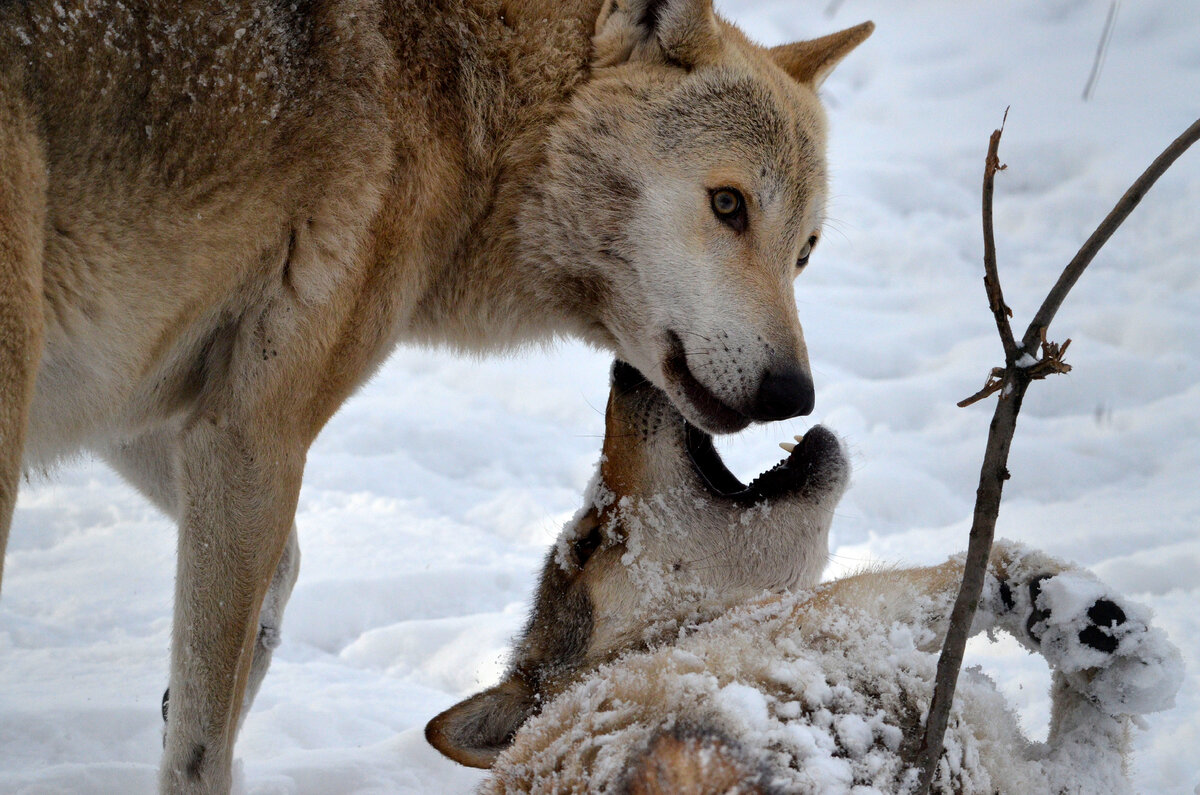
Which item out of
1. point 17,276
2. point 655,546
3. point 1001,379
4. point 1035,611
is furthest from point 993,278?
point 17,276

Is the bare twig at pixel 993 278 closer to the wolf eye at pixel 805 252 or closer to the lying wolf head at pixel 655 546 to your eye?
the lying wolf head at pixel 655 546

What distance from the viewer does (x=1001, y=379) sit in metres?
1.65

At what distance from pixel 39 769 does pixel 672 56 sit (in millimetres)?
2876

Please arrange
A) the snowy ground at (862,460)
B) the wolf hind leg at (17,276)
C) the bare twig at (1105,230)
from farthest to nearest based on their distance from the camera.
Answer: the snowy ground at (862,460) < the wolf hind leg at (17,276) < the bare twig at (1105,230)

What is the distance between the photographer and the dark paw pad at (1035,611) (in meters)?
2.21

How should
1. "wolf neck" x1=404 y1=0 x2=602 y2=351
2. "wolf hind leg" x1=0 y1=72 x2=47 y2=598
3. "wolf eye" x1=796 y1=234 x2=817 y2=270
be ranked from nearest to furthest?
"wolf hind leg" x1=0 y1=72 x2=47 y2=598, "wolf neck" x1=404 y1=0 x2=602 y2=351, "wolf eye" x1=796 y1=234 x2=817 y2=270

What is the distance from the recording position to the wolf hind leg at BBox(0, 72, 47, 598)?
6.11ft

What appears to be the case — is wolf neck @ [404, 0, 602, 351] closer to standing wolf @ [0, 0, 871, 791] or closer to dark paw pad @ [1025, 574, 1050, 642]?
standing wolf @ [0, 0, 871, 791]

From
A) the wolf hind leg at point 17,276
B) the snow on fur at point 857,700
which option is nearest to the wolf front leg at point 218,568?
the wolf hind leg at point 17,276

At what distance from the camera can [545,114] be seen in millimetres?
2719

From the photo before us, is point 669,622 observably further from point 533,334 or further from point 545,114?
point 545,114

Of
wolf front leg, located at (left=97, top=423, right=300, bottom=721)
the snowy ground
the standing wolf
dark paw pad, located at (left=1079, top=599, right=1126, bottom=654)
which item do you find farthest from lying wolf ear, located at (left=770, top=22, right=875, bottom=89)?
wolf front leg, located at (left=97, top=423, right=300, bottom=721)

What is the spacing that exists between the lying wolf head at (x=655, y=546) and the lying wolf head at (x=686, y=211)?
17 centimetres

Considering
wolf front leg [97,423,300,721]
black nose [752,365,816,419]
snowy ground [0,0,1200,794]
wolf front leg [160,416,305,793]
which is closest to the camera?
wolf front leg [160,416,305,793]
